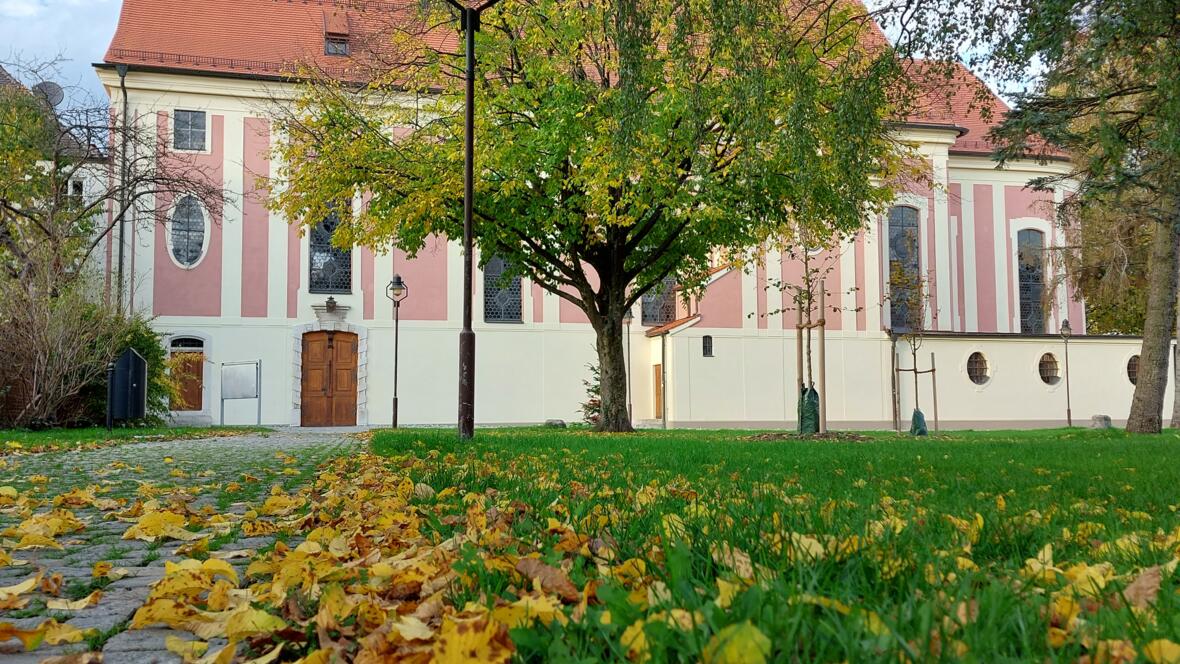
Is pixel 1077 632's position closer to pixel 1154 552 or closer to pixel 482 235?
pixel 1154 552

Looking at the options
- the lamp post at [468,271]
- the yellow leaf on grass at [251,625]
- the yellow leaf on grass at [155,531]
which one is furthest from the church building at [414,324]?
the yellow leaf on grass at [251,625]

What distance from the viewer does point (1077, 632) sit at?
1.62m

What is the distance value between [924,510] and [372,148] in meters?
14.3

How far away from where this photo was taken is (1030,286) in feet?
122

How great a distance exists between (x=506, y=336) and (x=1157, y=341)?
19.1m

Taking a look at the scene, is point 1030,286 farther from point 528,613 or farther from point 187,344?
point 528,613

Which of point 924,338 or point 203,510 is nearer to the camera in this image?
point 203,510

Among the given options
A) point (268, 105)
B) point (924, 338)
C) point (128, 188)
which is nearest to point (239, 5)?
point (268, 105)

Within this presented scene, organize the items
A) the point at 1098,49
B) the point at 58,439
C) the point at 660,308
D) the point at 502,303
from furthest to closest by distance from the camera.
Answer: the point at 660,308 < the point at 502,303 < the point at 58,439 < the point at 1098,49

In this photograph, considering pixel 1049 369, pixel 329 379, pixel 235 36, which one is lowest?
pixel 329 379

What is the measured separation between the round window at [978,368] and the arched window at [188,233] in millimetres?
26016

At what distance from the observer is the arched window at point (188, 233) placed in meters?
28.4

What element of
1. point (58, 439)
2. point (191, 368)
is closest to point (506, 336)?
point (191, 368)

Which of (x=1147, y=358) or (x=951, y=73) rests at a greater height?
(x=951, y=73)
